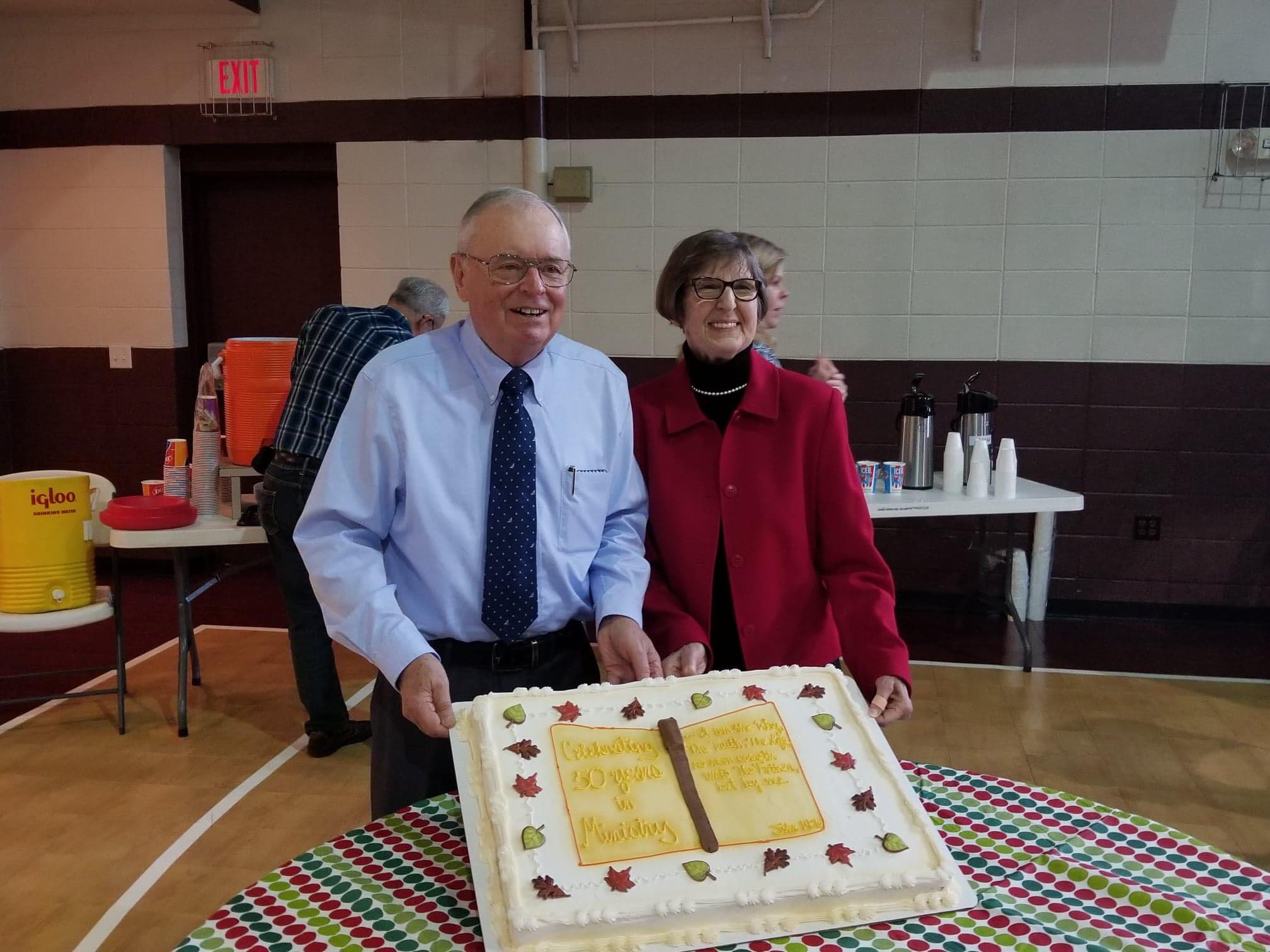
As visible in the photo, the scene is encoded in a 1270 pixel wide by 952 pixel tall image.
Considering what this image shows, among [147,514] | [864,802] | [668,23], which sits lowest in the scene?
[147,514]

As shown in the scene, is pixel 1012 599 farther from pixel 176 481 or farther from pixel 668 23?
pixel 176 481

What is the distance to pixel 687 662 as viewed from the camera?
1522 millimetres

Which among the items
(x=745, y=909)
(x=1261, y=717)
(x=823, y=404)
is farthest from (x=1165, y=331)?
(x=745, y=909)

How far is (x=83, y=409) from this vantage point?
18.1 ft

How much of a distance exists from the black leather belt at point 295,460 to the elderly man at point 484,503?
1.58 metres

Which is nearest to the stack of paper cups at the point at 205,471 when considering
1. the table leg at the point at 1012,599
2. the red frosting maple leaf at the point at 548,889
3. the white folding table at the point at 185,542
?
the white folding table at the point at 185,542

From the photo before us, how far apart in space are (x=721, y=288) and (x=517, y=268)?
343 millimetres

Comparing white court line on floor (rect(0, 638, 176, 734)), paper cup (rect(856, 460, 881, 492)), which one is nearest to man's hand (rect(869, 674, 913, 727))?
paper cup (rect(856, 460, 881, 492))

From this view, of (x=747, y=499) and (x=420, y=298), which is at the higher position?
(x=420, y=298)

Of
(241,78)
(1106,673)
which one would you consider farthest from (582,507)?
(241,78)

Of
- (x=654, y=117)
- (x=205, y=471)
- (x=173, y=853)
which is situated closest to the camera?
(x=173, y=853)

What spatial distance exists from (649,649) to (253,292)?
484cm

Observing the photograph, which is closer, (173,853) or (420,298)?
(173,853)

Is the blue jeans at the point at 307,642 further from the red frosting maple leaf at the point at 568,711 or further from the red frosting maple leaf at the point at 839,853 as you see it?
the red frosting maple leaf at the point at 839,853
